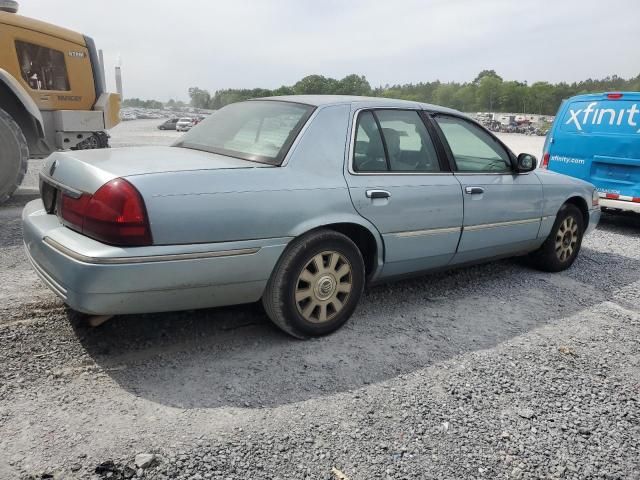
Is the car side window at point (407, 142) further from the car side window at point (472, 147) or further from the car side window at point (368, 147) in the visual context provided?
the car side window at point (472, 147)

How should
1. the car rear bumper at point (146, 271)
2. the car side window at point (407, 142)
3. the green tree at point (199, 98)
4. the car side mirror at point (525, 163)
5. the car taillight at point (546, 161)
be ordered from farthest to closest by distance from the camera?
the green tree at point (199, 98) < the car taillight at point (546, 161) < the car side mirror at point (525, 163) < the car side window at point (407, 142) < the car rear bumper at point (146, 271)

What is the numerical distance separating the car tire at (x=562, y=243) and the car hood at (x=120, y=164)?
126 inches

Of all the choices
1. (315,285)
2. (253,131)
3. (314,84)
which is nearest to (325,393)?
(315,285)

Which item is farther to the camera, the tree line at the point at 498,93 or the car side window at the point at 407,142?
the tree line at the point at 498,93

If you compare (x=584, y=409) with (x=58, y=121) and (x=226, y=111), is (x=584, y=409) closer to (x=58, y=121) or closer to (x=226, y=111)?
(x=226, y=111)

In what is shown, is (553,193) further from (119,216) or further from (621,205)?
(119,216)

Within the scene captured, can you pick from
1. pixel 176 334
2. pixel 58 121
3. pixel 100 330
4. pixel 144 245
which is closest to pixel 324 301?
pixel 176 334

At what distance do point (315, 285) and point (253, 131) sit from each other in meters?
1.14

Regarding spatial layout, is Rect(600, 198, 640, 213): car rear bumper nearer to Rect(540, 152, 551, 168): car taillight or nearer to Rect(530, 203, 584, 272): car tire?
Rect(540, 152, 551, 168): car taillight

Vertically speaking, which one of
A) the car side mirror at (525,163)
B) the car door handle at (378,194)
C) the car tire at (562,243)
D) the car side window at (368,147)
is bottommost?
the car tire at (562,243)

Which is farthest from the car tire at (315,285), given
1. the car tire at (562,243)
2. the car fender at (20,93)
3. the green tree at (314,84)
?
the green tree at (314,84)

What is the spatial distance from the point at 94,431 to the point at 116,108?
8.69 meters

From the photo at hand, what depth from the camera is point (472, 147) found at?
430 centimetres

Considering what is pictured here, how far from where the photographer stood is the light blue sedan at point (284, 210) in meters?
2.62
